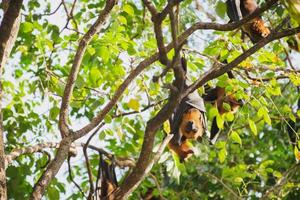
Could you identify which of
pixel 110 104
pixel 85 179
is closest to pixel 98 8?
pixel 85 179

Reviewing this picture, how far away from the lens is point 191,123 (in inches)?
126

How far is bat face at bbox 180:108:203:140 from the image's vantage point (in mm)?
3213

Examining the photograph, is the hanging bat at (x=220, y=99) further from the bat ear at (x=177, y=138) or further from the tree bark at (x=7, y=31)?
the tree bark at (x=7, y=31)

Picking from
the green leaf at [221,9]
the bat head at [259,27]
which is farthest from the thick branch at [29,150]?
the bat head at [259,27]

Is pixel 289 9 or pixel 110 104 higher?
pixel 110 104

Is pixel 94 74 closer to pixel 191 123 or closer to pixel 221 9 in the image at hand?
pixel 191 123

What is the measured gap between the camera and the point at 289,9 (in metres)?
1.19

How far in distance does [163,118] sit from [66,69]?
2.49m

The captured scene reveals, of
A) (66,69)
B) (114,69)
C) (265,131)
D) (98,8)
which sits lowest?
(265,131)

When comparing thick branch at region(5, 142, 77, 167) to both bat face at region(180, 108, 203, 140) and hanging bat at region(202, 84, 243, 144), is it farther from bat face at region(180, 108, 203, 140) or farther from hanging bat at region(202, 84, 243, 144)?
hanging bat at region(202, 84, 243, 144)

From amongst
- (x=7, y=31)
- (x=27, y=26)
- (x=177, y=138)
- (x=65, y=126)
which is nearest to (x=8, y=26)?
(x=7, y=31)

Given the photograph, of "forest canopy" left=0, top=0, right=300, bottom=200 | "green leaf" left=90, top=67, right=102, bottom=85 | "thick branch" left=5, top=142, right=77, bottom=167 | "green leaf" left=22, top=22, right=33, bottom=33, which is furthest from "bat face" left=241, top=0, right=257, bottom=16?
"green leaf" left=22, top=22, right=33, bottom=33

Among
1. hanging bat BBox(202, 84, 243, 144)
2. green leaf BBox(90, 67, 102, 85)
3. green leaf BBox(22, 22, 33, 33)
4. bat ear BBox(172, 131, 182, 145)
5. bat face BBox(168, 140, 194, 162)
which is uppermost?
green leaf BBox(22, 22, 33, 33)

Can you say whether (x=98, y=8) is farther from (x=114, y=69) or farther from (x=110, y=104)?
(x=110, y=104)
